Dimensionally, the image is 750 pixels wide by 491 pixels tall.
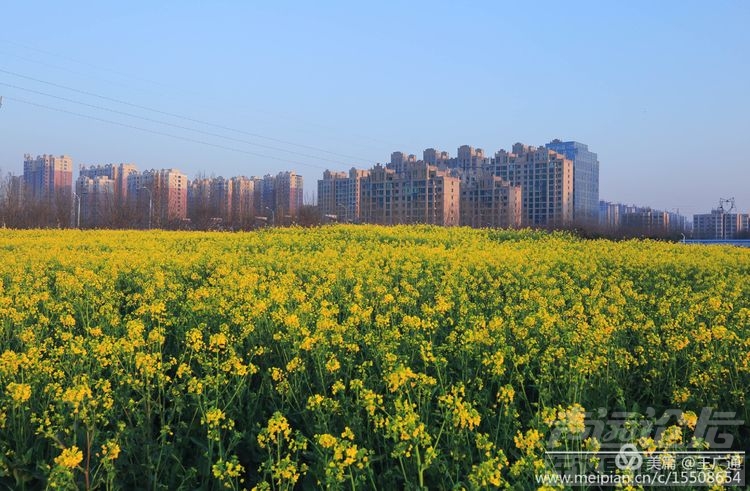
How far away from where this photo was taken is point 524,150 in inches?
3169

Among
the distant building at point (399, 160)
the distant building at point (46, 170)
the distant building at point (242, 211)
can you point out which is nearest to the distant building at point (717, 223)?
the distant building at point (399, 160)

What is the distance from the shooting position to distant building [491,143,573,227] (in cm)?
6656

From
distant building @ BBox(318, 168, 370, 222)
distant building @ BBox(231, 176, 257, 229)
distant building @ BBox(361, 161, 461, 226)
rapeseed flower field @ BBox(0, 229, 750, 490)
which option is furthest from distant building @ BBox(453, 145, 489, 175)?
rapeseed flower field @ BBox(0, 229, 750, 490)

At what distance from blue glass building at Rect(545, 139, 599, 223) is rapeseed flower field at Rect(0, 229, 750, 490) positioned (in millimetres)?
71621

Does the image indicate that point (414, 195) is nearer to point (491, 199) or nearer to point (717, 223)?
point (491, 199)

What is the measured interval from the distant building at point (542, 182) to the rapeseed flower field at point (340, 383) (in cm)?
6211

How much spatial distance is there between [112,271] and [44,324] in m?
1.84

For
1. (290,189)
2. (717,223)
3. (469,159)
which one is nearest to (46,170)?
(290,189)

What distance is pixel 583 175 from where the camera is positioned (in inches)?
3314

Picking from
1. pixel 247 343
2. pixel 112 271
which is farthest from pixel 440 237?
pixel 247 343

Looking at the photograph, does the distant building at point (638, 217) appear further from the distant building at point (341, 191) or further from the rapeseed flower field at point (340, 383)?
the rapeseed flower field at point (340, 383)

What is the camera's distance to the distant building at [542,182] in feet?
218

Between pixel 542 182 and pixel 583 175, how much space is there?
748 inches

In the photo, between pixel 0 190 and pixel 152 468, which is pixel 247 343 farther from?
pixel 0 190
